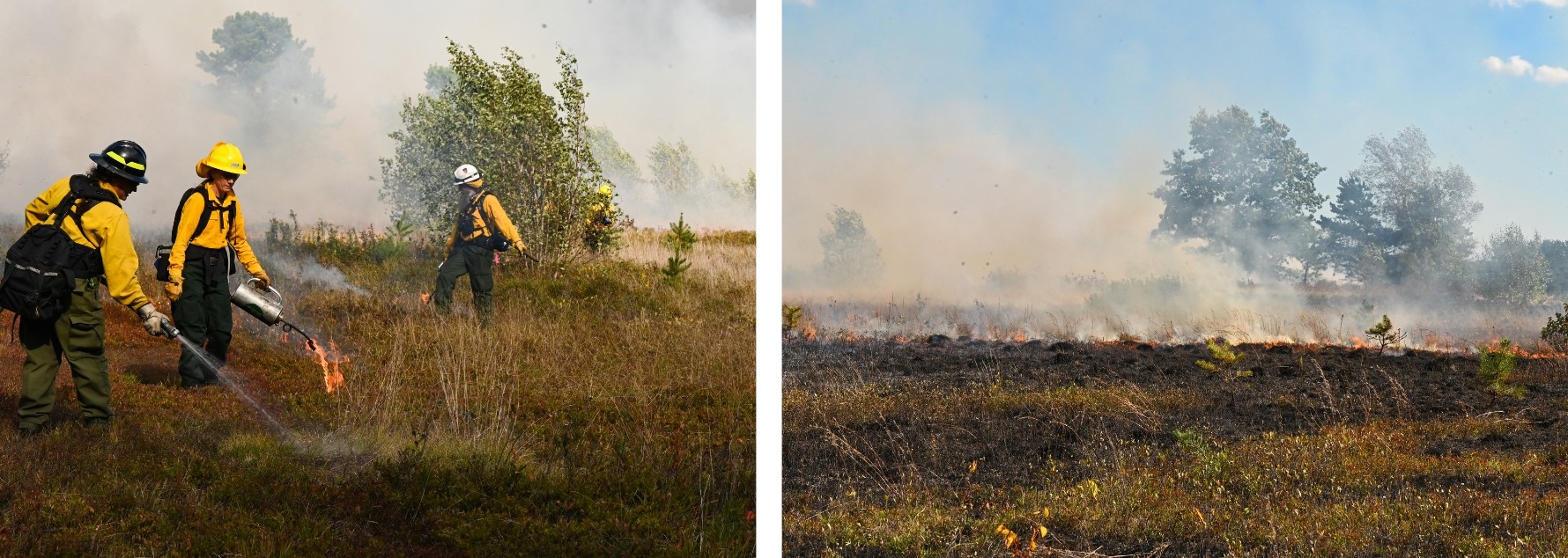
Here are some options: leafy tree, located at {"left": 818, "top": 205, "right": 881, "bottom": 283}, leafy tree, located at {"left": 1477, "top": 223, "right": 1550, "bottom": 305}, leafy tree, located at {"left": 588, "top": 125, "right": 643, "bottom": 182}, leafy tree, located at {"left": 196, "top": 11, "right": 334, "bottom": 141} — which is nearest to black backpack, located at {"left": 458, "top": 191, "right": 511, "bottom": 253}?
leafy tree, located at {"left": 588, "top": 125, "right": 643, "bottom": 182}

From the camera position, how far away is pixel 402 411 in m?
5.14

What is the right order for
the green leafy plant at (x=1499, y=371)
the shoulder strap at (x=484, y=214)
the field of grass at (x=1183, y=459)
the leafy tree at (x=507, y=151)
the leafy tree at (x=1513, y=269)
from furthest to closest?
the leafy tree at (x=1513, y=269)
the green leafy plant at (x=1499, y=371)
the shoulder strap at (x=484, y=214)
the leafy tree at (x=507, y=151)
the field of grass at (x=1183, y=459)

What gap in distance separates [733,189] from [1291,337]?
13.4 feet

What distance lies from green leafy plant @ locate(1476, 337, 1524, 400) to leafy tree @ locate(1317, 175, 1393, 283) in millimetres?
1278

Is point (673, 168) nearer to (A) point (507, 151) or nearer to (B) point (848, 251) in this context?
(A) point (507, 151)

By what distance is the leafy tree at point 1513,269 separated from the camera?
6551mm

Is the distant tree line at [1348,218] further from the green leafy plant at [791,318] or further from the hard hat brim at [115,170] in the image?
the hard hat brim at [115,170]

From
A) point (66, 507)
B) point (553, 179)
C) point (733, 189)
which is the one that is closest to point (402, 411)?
point (66, 507)

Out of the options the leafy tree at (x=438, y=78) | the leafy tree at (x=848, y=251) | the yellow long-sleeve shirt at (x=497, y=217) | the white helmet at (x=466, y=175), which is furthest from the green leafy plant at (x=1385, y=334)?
the leafy tree at (x=438, y=78)

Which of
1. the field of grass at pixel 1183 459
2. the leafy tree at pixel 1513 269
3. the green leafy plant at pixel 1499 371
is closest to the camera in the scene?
the field of grass at pixel 1183 459

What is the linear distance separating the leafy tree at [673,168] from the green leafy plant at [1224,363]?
3.58 metres

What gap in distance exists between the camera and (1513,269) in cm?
669

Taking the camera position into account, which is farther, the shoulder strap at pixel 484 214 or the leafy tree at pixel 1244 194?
the leafy tree at pixel 1244 194

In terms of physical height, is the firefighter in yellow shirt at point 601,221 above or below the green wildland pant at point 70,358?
above
